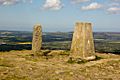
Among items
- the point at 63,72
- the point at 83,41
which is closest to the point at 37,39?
the point at 83,41

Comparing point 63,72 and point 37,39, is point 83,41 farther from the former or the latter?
point 37,39

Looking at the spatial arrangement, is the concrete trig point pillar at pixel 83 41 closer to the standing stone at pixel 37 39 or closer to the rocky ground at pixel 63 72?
the rocky ground at pixel 63 72

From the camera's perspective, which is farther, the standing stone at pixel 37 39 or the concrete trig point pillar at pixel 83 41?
the standing stone at pixel 37 39

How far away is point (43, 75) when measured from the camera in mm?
22609

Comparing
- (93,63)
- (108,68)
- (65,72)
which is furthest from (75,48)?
(65,72)

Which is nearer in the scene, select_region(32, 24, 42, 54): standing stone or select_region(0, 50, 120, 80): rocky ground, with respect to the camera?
select_region(0, 50, 120, 80): rocky ground

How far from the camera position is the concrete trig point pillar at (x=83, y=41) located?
3053 cm

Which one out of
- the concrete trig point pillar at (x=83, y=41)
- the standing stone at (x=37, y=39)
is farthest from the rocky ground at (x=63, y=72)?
the standing stone at (x=37, y=39)

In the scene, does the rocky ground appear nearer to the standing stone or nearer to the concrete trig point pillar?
the concrete trig point pillar

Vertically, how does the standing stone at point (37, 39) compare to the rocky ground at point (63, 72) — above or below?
above

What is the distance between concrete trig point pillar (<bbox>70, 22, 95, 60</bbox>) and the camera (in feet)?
100

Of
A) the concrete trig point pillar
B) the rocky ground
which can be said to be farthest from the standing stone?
the rocky ground

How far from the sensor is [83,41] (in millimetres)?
30531

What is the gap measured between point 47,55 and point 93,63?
10184 mm
